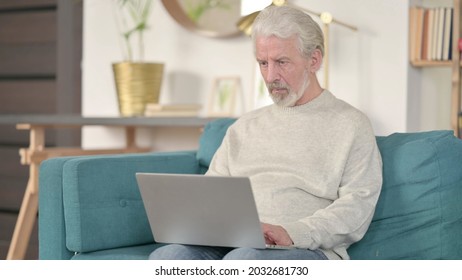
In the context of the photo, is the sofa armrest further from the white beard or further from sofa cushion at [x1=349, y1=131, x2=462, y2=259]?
sofa cushion at [x1=349, y1=131, x2=462, y2=259]

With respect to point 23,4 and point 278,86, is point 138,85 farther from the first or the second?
point 278,86

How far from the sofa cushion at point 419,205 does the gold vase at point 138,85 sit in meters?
1.75

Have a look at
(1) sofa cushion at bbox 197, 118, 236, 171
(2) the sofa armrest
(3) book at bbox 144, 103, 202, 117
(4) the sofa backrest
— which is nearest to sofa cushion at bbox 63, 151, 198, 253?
(2) the sofa armrest

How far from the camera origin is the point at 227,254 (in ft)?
7.12

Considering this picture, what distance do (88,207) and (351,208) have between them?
2.57 ft

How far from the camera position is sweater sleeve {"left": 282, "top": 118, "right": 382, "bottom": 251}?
2160 millimetres

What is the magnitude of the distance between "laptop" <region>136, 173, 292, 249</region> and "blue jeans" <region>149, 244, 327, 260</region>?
2 cm

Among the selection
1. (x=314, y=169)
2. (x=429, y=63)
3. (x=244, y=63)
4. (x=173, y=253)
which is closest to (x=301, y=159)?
(x=314, y=169)

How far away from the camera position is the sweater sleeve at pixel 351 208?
216 cm

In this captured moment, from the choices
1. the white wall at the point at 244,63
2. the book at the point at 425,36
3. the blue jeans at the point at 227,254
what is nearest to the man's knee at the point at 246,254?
the blue jeans at the point at 227,254

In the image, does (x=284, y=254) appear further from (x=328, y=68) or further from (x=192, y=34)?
(x=192, y=34)

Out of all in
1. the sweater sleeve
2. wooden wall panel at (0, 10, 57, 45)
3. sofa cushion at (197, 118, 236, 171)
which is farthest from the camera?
wooden wall panel at (0, 10, 57, 45)
